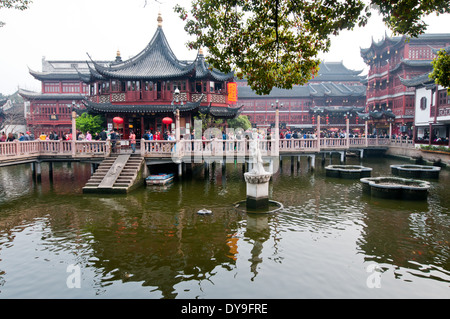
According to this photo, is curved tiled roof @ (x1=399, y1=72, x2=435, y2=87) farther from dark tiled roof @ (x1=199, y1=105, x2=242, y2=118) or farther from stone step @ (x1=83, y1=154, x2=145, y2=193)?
stone step @ (x1=83, y1=154, x2=145, y2=193)

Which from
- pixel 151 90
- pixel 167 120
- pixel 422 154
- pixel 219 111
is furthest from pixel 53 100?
→ pixel 422 154

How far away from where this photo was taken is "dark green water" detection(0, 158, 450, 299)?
6.70 meters

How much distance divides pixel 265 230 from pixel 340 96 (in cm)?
4960

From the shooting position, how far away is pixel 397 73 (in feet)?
136

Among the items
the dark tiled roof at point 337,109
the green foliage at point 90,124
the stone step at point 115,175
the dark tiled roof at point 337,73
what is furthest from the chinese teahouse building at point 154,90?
the dark tiled roof at point 337,73

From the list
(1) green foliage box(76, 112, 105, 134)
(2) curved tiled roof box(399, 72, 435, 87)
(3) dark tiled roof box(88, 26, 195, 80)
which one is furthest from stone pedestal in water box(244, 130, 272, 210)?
(2) curved tiled roof box(399, 72, 435, 87)

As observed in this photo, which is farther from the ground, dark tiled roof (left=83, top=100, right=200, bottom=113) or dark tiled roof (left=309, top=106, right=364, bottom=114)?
dark tiled roof (left=309, top=106, right=364, bottom=114)

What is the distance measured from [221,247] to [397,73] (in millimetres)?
41646

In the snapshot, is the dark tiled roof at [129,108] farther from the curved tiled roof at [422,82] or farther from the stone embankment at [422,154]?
the curved tiled roof at [422,82]

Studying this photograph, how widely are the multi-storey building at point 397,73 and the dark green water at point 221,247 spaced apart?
27947 millimetres

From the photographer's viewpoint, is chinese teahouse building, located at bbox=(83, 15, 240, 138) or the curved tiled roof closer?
chinese teahouse building, located at bbox=(83, 15, 240, 138)

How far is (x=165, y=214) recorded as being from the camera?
12.2 metres

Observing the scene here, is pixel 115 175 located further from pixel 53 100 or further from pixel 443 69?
pixel 53 100

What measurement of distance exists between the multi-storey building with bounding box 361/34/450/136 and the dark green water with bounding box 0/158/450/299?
91.7 feet
